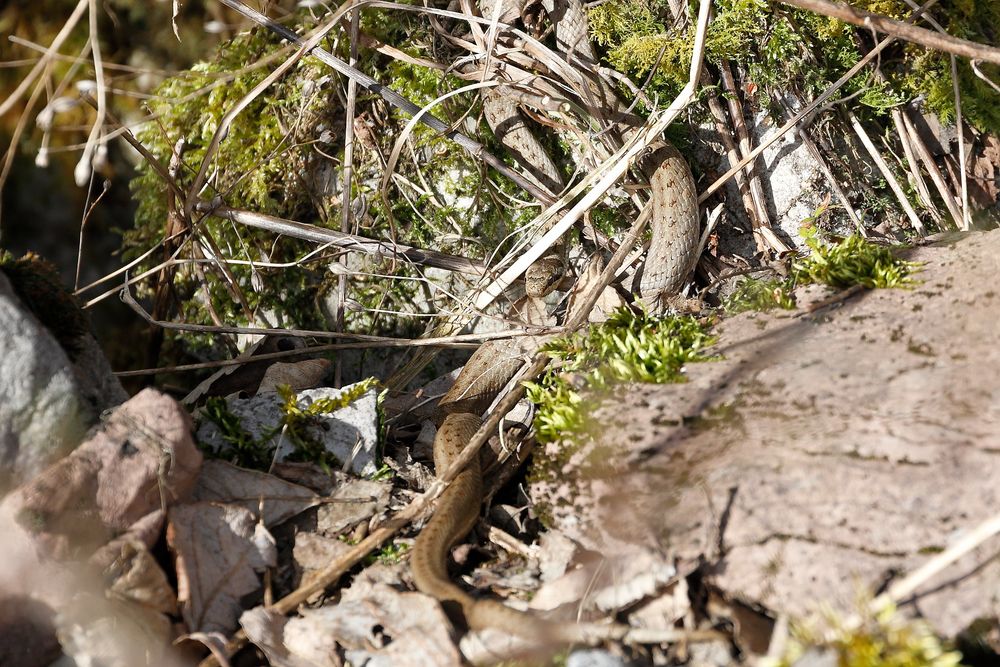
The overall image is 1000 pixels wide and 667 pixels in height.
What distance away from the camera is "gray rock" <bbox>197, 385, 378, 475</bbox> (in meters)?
3.32

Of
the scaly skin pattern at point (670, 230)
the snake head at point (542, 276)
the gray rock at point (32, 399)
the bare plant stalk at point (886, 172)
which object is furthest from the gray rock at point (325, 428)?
the bare plant stalk at point (886, 172)

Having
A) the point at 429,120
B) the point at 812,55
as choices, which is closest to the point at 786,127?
the point at 812,55

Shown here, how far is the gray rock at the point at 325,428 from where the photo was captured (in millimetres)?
3318

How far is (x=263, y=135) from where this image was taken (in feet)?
15.8

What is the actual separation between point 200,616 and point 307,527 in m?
0.52

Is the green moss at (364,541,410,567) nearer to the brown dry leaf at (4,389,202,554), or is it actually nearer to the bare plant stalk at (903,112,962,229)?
the brown dry leaf at (4,389,202,554)

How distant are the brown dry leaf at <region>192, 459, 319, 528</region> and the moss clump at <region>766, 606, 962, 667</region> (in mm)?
1800

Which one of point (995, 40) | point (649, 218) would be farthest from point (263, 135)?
point (995, 40)

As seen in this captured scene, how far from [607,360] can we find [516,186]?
154cm

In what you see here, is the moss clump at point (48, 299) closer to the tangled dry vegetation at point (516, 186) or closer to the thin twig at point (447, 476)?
the tangled dry vegetation at point (516, 186)

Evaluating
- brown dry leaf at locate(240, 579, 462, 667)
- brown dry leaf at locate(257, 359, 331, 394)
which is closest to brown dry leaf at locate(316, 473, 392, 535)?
brown dry leaf at locate(240, 579, 462, 667)

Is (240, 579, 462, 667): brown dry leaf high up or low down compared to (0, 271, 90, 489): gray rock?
down

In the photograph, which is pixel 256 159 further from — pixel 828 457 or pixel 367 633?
pixel 828 457

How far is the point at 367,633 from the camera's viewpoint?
2545mm
